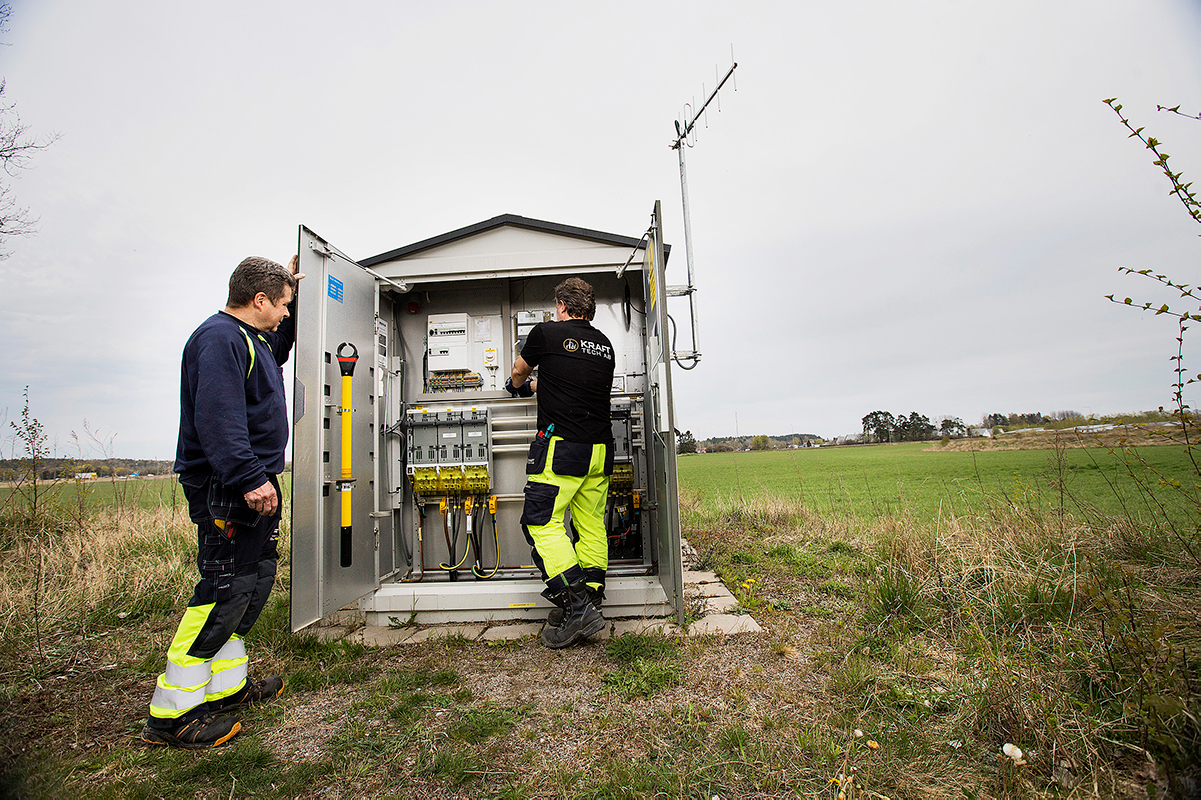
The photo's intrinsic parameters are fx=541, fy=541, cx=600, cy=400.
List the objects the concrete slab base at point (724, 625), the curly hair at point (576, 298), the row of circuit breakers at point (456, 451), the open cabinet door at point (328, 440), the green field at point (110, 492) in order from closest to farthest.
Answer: the open cabinet door at point (328, 440) < the concrete slab base at point (724, 625) < the curly hair at point (576, 298) < the row of circuit breakers at point (456, 451) < the green field at point (110, 492)

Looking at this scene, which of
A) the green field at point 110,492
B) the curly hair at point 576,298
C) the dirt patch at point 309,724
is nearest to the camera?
the dirt patch at point 309,724

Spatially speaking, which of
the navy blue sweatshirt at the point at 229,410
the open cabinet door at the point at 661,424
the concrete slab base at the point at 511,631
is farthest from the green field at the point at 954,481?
the navy blue sweatshirt at the point at 229,410

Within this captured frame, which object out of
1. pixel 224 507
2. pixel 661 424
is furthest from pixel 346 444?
pixel 661 424

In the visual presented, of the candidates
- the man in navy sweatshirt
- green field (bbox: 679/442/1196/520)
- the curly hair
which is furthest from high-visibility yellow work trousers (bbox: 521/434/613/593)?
green field (bbox: 679/442/1196/520)

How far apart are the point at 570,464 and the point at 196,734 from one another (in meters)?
2.10

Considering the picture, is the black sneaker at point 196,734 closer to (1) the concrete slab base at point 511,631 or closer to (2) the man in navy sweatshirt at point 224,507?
(2) the man in navy sweatshirt at point 224,507

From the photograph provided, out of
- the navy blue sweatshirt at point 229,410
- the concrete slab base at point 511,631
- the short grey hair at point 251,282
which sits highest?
the short grey hair at point 251,282

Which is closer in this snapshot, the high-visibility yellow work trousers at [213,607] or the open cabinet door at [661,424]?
the high-visibility yellow work trousers at [213,607]

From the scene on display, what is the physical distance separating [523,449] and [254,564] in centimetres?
235

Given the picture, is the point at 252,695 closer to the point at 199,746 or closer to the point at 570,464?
the point at 199,746

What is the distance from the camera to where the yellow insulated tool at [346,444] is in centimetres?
343

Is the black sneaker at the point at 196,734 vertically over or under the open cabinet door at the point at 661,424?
under

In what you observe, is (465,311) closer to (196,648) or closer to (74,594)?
(196,648)

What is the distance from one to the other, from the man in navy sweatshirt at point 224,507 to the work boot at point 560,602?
1520mm
